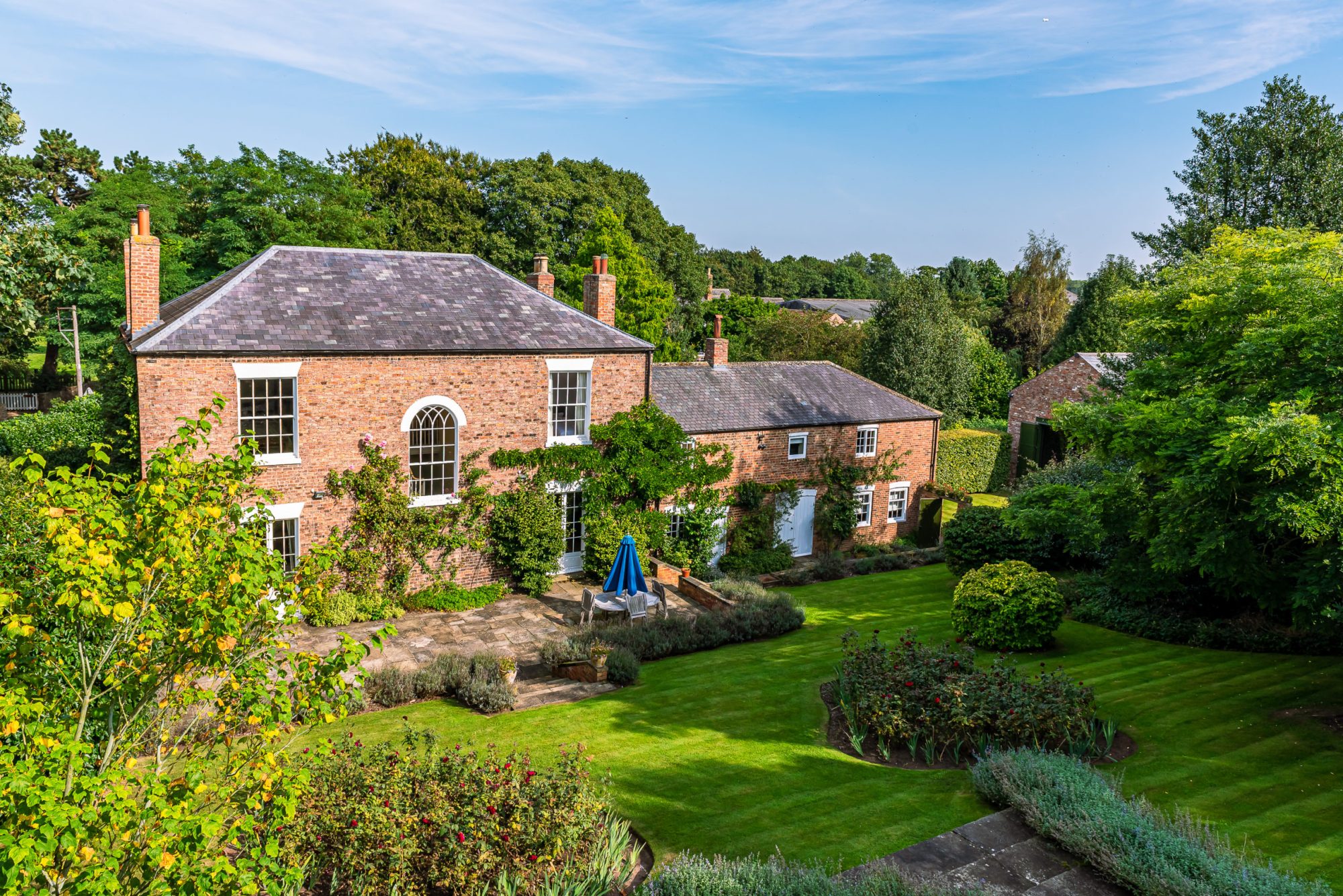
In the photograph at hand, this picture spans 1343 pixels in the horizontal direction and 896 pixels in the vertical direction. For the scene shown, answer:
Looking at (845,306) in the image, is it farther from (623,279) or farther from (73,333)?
(73,333)

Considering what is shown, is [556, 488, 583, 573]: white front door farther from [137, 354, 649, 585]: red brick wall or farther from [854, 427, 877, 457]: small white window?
[854, 427, 877, 457]: small white window

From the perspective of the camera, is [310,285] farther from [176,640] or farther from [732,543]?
[176,640]

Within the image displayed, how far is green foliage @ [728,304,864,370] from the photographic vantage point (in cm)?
4772

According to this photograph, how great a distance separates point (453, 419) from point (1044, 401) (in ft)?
95.2

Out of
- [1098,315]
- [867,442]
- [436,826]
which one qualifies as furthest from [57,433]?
[1098,315]

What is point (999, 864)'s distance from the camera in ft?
30.9

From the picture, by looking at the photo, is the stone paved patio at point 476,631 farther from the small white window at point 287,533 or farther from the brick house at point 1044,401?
the brick house at point 1044,401

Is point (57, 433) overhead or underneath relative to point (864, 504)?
overhead

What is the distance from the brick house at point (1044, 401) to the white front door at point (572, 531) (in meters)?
22.9

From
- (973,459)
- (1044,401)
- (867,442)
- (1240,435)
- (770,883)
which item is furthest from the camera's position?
(1044,401)

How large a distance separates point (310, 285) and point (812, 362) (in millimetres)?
18253

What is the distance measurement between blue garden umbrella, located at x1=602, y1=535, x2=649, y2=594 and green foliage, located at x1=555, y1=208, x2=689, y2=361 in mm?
26649

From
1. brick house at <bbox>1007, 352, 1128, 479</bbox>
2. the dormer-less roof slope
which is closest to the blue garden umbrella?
the dormer-less roof slope

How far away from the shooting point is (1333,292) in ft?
45.2
